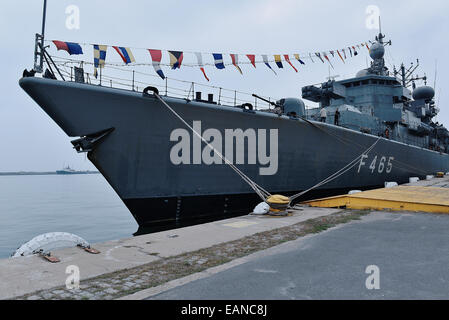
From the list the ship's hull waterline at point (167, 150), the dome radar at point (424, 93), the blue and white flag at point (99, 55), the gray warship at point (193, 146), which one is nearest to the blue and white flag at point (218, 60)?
the gray warship at point (193, 146)

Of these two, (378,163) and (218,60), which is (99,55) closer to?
(218,60)

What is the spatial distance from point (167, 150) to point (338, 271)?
6.40 meters

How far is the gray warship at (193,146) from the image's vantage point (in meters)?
7.78

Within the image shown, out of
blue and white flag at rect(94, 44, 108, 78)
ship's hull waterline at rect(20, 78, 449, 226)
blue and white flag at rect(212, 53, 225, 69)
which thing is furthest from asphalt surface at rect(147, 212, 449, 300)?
blue and white flag at rect(212, 53, 225, 69)

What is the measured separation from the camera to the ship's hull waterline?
772 cm

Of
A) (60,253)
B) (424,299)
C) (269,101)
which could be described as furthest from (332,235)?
(269,101)

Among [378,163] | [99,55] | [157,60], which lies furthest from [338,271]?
[378,163]

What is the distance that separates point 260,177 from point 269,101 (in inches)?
121

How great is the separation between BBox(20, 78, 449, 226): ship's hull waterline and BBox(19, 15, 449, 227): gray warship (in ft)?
0.09

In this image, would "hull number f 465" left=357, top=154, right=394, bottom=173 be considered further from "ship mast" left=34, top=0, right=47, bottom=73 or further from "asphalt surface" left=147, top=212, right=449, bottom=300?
"ship mast" left=34, top=0, right=47, bottom=73

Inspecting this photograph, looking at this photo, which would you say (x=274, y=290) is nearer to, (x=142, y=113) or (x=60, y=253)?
(x=60, y=253)

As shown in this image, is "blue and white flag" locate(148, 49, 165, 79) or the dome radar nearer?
"blue and white flag" locate(148, 49, 165, 79)

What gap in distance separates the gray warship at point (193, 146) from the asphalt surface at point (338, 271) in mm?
4966
